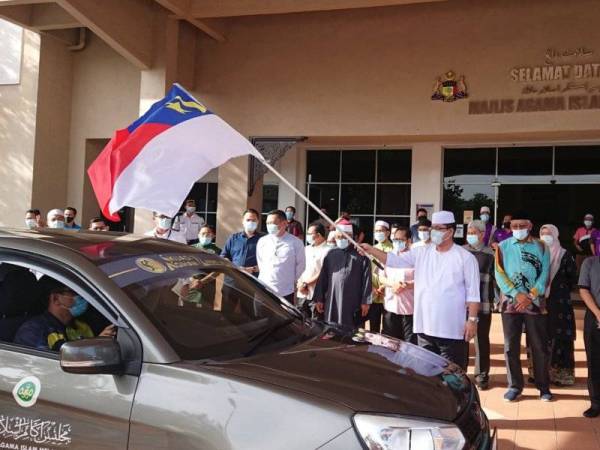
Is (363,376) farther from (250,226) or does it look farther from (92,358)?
(250,226)

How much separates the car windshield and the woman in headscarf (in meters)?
4.01

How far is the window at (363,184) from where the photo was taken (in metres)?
15.0

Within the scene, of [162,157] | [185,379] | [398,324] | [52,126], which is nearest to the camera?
[185,379]

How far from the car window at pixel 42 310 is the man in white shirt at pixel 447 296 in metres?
2.65

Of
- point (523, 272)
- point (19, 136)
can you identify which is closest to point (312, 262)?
point (523, 272)

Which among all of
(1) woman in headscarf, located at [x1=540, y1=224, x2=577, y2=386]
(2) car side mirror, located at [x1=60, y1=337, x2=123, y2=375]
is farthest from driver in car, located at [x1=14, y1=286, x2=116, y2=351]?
(1) woman in headscarf, located at [x1=540, y1=224, x2=577, y2=386]

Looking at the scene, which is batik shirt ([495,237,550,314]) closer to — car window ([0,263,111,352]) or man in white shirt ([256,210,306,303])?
man in white shirt ([256,210,306,303])

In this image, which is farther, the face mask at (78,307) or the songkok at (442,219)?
the songkok at (442,219)

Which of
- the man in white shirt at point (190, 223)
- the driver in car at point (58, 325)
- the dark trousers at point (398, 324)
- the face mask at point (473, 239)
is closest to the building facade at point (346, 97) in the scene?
the man in white shirt at point (190, 223)

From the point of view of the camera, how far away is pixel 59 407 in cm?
261

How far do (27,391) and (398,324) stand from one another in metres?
5.10

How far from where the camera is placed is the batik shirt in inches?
234

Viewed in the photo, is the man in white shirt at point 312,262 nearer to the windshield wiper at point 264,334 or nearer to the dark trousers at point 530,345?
the dark trousers at point 530,345

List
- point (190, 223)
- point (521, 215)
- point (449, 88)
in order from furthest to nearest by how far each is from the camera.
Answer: point (190, 223), point (449, 88), point (521, 215)
